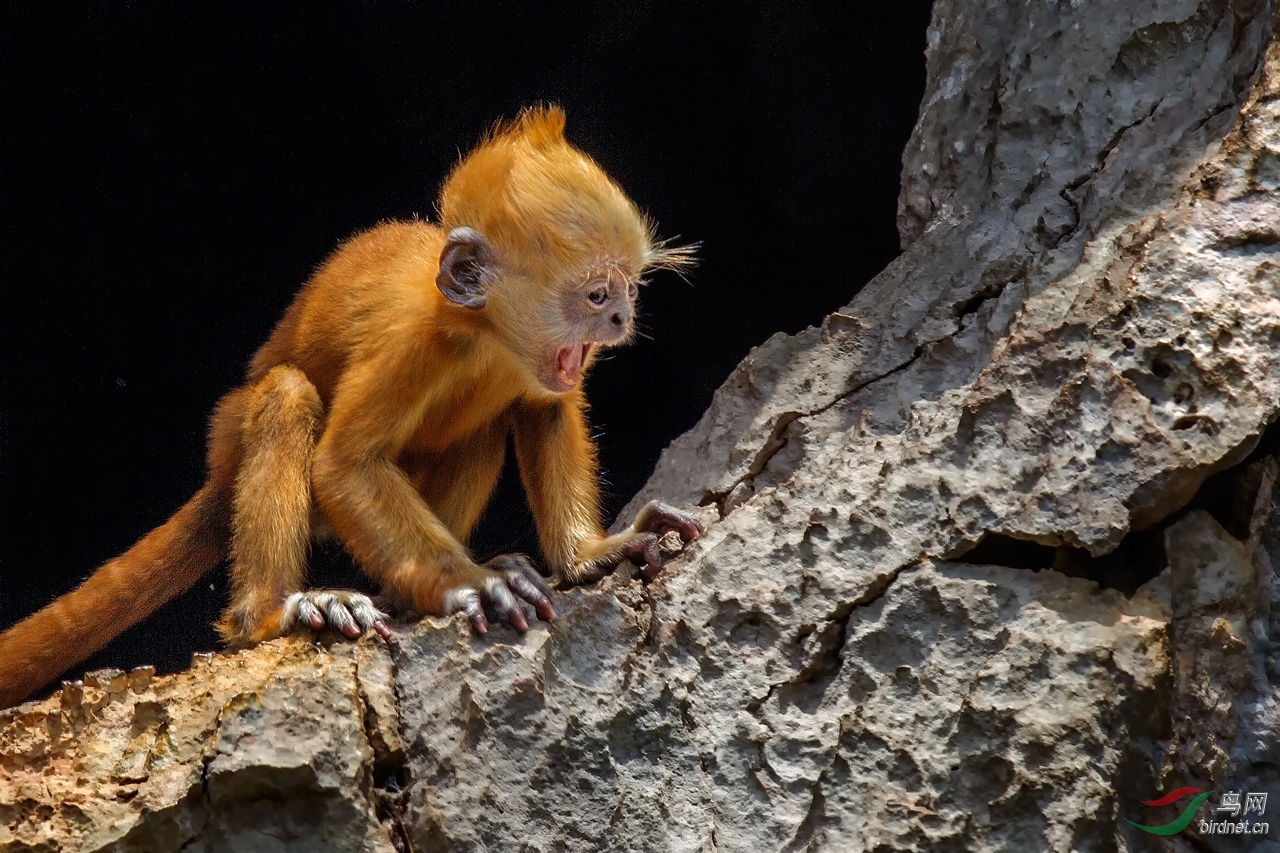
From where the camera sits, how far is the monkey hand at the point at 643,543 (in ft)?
10.5

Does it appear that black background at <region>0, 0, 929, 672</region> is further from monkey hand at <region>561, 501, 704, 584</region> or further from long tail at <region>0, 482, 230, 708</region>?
monkey hand at <region>561, 501, 704, 584</region>

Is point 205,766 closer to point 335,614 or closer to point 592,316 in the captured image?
point 335,614

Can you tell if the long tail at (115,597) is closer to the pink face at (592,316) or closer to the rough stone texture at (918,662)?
the rough stone texture at (918,662)

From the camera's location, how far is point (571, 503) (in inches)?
145

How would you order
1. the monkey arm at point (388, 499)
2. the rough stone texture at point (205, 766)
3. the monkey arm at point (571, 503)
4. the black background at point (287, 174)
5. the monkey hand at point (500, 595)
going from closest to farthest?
the rough stone texture at point (205, 766) → the monkey hand at point (500, 595) → the monkey arm at point (388, 499) → the monkey arm at point (571, 503) → the black background at point (287, 174)

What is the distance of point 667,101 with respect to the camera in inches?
184

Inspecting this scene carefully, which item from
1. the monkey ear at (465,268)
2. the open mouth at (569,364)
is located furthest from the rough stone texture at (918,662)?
the monkey ear at (465,268)

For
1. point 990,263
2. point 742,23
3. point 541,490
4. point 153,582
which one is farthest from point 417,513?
point 742,23

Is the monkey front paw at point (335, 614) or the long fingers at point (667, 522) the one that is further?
the long fingers at point (667, 522)

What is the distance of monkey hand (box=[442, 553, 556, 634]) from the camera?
2.88 metres

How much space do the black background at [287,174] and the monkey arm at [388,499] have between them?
1185 millimetres

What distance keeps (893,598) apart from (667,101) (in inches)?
104

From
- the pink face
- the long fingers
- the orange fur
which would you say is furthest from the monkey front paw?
the pink face

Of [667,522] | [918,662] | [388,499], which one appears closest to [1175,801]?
[918,662]
